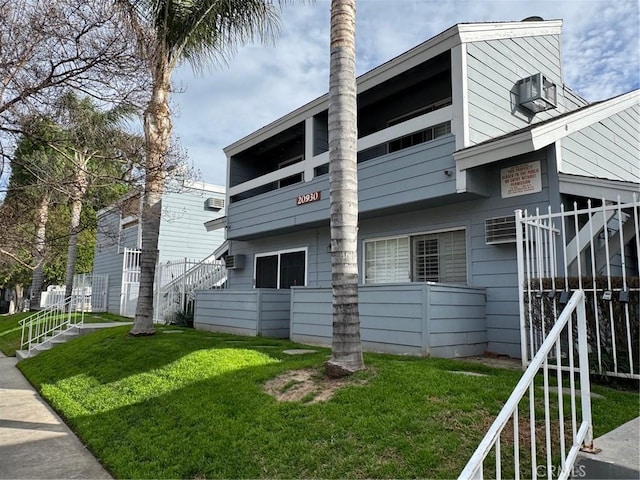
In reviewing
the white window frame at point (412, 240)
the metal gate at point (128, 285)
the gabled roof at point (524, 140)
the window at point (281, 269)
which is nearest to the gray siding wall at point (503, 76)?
the gabled roof at point (524, 140)

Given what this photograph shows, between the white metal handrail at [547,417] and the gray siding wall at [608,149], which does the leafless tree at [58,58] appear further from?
the gray siding wall at [608,149]

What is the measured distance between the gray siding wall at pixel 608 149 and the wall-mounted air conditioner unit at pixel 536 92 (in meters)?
1.10

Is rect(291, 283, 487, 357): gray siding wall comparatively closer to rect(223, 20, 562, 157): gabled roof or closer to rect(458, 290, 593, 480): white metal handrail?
rect(458, 290, 593, 480): white metal handrail

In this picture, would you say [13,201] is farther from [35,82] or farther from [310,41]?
[310,41]

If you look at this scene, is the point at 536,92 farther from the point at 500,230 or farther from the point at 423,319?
the point at 423,319

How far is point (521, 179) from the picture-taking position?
8016 millimetres

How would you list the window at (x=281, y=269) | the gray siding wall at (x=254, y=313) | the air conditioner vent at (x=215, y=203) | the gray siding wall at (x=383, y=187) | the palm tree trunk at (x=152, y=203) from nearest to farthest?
the gray siding wall at (x=383, y=187) < the palm tree trunk at (x=152, y=203) < the gray siding wall at (x=254, y=313) < the window at (x=281, y=269) < the air conditioner vent at (x=215, y=203)

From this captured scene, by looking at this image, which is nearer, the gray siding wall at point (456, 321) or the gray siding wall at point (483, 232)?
the gray siding wall at point (456, 321)

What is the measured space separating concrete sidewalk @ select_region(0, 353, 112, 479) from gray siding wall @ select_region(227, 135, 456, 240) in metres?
6.48

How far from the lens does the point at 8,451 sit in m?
5.09

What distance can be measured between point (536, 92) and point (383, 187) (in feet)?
11.9

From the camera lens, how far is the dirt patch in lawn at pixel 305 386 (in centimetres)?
488

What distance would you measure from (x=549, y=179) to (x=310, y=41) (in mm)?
5343

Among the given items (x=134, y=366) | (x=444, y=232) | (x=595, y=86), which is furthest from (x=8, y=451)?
(x=595, y=86)
